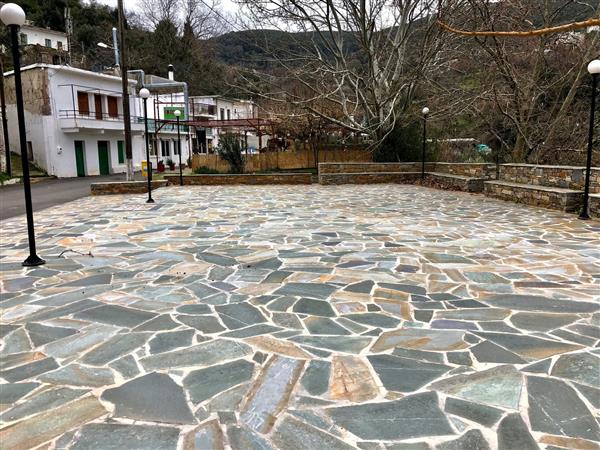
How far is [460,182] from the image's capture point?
13.8m

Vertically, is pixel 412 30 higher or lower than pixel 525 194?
higher

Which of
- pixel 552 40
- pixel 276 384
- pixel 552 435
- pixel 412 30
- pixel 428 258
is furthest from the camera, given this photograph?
A: pixel 412 30

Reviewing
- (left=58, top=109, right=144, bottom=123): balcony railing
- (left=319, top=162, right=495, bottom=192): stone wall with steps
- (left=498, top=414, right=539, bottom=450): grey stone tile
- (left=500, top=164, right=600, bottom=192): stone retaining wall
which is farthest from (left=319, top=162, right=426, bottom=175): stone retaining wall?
(left=498, top=414, right=539, bottom=450): grey stone tile

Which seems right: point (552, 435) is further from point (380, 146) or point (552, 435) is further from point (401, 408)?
point (380, 146)

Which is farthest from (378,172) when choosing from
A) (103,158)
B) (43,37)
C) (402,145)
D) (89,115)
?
(43,37)

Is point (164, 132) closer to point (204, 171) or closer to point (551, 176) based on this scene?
point (204, 171)

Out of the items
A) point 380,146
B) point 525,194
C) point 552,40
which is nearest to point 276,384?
point 525,194

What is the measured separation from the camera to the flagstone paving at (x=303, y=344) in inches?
86.5

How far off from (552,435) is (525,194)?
9.51 meters

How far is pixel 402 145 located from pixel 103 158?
19.9 meters

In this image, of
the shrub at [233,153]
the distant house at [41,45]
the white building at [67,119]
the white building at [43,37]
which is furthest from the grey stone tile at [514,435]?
the white building at [43,37]

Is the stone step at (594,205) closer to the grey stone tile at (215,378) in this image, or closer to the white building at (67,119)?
the grey stone tile at (215,378)

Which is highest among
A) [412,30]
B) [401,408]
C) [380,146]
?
[412,30]

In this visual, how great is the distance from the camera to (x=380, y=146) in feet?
60.1
